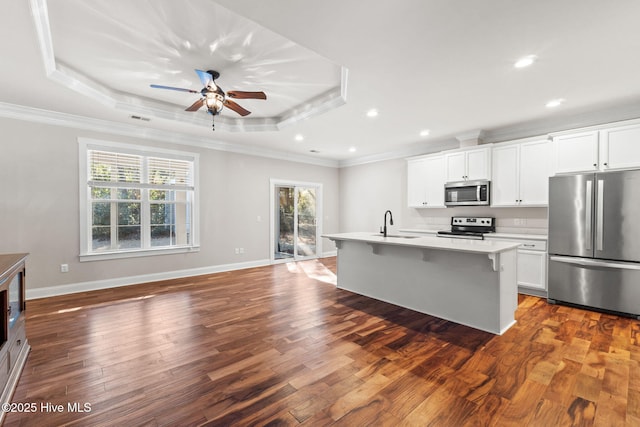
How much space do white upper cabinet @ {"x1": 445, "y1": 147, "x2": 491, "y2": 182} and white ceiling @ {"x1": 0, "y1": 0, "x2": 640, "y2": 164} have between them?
1.37 feet

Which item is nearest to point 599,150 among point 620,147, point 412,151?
point 620,147

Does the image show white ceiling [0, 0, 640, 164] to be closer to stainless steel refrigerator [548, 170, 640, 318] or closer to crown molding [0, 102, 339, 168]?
crown molding [0, 102, 339, 168]

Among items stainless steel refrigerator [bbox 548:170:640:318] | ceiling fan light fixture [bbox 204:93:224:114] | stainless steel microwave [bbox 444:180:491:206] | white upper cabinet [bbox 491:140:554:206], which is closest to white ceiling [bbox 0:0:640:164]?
ceiling fan light fixture [bbox 204:93:224:114]

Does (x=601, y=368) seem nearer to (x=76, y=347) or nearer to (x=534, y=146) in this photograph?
(x=534, y=146)

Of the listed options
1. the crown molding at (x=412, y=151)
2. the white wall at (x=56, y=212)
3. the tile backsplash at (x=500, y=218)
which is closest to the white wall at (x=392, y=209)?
the tile backsplash at (x=500, y=218)

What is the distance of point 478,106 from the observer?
390 centimetres

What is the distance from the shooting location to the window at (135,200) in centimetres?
461

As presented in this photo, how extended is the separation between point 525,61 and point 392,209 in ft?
14.4

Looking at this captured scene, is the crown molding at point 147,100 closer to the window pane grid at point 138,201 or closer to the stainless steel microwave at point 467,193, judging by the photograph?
the window pane grid at point 138,201

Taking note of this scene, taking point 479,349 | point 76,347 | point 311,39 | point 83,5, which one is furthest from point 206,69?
point 479,349

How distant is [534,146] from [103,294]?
691 centimetres

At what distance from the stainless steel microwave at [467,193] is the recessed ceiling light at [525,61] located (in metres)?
2.47

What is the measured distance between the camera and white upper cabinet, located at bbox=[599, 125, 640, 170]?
358 cm

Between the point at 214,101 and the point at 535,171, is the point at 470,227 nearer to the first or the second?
the point at 535,171
